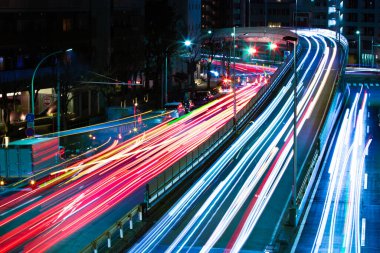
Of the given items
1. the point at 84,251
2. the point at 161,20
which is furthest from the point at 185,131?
the point at 161,20

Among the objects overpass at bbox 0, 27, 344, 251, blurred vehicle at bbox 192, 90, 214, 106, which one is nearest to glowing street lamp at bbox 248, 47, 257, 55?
blurred vehicle at bbox 192, 90, 214, 106

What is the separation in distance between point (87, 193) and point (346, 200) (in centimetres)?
1104

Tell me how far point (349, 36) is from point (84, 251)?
114 metres

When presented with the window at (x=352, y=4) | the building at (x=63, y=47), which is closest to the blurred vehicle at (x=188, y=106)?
the building at (x=63, y=47)

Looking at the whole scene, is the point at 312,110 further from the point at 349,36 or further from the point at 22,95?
the point at 349,36

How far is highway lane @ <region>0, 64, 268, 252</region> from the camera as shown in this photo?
83.7 feet

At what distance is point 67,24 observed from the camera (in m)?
63.8

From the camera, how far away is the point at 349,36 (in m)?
130

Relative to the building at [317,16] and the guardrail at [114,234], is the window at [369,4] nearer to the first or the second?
the building at [317,16]

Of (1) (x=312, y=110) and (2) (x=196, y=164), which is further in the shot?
(1) (x=312, y=110)

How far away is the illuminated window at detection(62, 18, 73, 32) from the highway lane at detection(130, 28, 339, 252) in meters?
19.9

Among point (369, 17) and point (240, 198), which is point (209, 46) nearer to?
point (369, 17)

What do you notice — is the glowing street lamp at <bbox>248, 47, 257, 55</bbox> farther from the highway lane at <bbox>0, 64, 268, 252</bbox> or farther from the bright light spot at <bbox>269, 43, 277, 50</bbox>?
the highway lane at <bbox>0, 64, 268, 252</bbox>

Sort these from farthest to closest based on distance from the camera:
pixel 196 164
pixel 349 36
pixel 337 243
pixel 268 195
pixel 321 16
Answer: pixel 321 16 < pixel 349 36 < pixel 196 164 < pixel 268 195 < pixel 337 243
